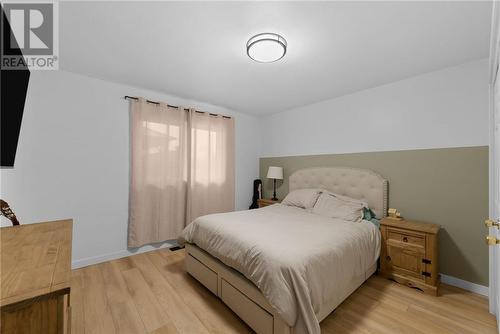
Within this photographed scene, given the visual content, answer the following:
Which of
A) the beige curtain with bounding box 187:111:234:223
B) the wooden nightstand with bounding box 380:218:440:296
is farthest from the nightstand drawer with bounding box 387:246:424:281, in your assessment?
the beige curtain with bounding box 187:111:234:223

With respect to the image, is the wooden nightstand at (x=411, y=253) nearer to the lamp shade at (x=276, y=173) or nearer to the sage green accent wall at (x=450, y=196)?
the sage green accent wall at (x=450, y=196)

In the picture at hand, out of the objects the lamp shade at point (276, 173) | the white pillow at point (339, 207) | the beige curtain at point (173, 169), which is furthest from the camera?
the lamp shade at point (276, 173)

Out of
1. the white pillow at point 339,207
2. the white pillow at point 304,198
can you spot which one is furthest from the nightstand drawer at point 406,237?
the white pillow at point 304,198

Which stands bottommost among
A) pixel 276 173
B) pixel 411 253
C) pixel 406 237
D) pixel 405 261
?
pixel 405 261

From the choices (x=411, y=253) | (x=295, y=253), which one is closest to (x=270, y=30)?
(x=295, y=253)

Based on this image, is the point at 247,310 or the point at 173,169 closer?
the point at 247,310

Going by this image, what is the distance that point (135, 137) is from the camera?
113 inches

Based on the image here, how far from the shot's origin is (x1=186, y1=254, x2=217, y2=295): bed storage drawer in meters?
1.97

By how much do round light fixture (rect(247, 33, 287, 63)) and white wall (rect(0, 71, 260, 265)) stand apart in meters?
1.98

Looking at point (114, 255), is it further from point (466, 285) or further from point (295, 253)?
point (466, 285)

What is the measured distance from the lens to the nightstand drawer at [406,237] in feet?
6.92

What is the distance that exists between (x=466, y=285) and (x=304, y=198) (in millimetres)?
1906

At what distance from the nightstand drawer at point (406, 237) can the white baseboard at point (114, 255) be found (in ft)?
10.1

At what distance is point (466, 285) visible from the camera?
211 centimetres
